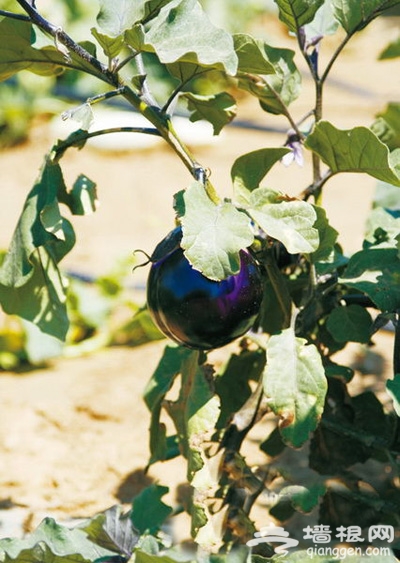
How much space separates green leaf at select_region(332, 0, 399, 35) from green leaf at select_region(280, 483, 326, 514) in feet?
2.26

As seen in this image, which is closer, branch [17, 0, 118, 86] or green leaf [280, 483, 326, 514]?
branch [17, 0, 118, 86]

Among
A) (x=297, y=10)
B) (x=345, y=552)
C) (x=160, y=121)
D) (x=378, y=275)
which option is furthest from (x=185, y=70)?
(x=345, y=552)

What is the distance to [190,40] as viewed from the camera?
1.23 metres

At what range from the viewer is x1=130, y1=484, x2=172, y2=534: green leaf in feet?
4.94

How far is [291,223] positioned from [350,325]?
0.26m

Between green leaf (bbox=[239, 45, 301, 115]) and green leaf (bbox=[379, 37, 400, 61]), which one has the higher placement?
green leaf (bbox=[239, 45, 301, 115])

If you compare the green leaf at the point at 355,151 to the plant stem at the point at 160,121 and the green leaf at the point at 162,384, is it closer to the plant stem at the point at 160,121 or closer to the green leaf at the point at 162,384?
the plant stem at the point at 160,121

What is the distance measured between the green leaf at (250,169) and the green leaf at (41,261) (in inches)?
10.5

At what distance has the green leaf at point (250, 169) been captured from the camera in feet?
4.49

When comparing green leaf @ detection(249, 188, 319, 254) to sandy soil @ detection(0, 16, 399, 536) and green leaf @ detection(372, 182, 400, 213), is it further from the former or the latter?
sandy soil @ detection(0, 16, 399, 536)

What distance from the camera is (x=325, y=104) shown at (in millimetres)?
5652

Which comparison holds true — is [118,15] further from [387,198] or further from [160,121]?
[387,198]

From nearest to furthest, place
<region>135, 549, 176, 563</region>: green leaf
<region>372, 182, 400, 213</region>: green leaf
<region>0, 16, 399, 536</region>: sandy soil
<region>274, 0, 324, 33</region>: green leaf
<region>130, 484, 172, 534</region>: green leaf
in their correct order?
<region>135, 549, 176, 563</region>: green leaf
<region>274, 0, 324, 33</region>: green leaf
<region>130, 484, 172, 534</region>: green leaf
<region>372, 182, 400, 213</region>: green leaf
<region>0, 16, 399, 536</region>: sandy soil

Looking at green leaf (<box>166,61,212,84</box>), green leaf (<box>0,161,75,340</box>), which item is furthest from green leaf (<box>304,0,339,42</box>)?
green leaf (<box>0,161,75,340</box>)
